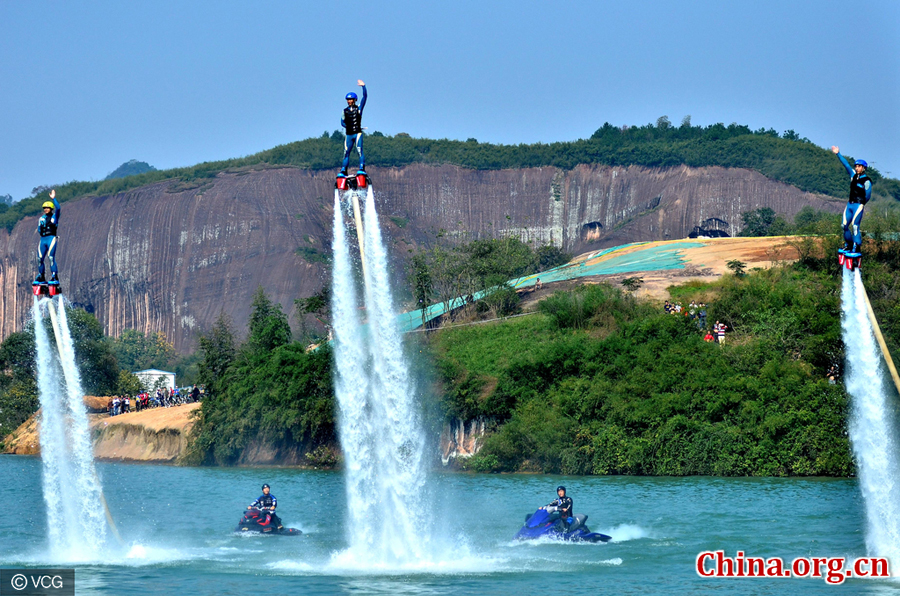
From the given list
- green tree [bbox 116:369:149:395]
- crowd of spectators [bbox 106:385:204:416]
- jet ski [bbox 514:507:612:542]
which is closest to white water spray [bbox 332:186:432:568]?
jet ski [bbox 514:507:612:542]

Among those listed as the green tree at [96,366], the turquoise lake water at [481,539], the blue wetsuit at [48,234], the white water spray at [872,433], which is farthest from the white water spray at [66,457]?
the green tree at [96,366]

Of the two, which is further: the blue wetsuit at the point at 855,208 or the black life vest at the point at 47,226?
the black life vest at the point at 47,226

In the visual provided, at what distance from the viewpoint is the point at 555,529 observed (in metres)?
34.7

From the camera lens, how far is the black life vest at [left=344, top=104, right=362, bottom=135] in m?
25.0

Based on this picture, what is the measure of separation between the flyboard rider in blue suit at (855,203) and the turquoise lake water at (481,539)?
29.0 feet

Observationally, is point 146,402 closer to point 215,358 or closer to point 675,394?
point 215,358

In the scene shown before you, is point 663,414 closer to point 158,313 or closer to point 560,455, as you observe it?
point 560,455

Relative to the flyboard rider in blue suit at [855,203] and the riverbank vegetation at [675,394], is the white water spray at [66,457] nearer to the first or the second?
the flyboard rider in blue suit at [855,203]

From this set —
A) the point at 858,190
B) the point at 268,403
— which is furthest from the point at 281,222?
the point at 858,190

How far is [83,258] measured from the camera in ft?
598

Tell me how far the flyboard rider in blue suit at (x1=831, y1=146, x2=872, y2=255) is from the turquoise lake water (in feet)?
29.0

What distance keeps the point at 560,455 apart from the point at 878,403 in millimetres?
33290

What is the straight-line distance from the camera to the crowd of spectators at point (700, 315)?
210 feet

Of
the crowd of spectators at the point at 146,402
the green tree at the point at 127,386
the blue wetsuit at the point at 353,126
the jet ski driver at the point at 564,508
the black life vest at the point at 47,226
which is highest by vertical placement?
the blue wetsuit at the point at 353,126
